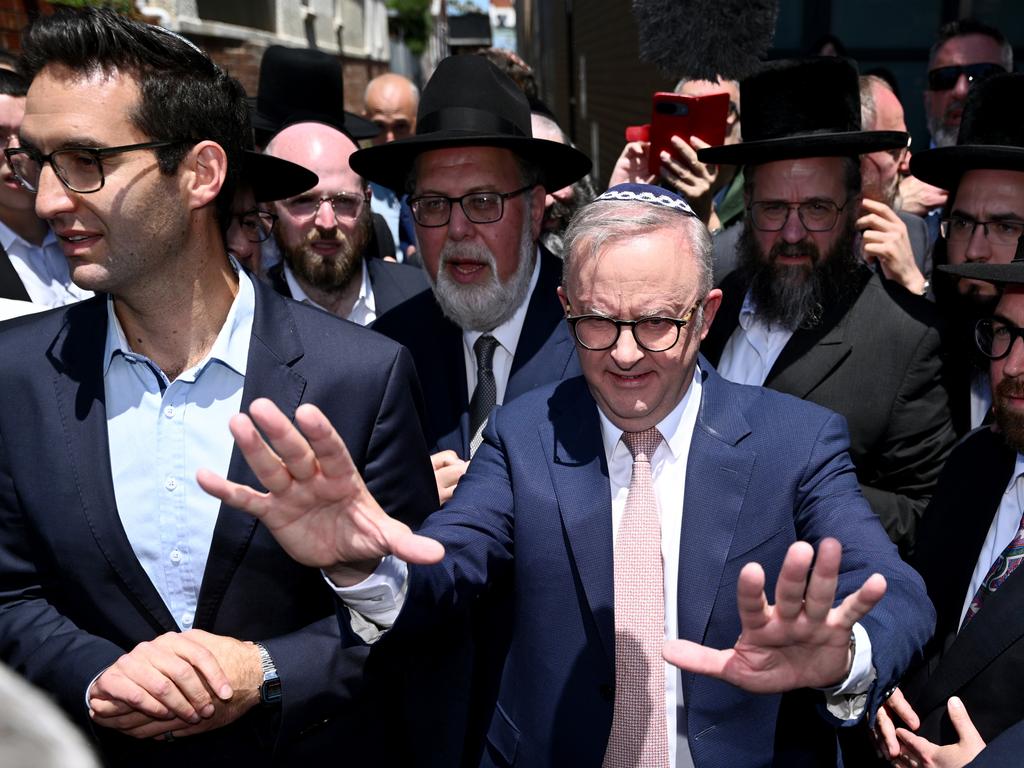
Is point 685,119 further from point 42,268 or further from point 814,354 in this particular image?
point 42,268

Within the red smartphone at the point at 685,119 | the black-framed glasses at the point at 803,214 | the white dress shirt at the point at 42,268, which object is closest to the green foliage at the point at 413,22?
the white dress shirt at the point at 42,268

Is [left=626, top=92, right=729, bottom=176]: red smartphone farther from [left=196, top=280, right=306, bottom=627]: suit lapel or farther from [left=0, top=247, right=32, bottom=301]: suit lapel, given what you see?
[left=0, top=247, right=32, bottom=301]: suit lapel

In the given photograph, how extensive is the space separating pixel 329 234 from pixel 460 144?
121 cm

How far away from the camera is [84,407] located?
2.38 meters

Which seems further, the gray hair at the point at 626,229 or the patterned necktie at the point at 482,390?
the patterned necktie at the point at 482,390

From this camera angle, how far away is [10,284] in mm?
4270

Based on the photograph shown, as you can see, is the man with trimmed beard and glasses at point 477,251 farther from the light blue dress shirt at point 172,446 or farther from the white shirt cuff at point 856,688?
the white shirt cuff at point 856,688

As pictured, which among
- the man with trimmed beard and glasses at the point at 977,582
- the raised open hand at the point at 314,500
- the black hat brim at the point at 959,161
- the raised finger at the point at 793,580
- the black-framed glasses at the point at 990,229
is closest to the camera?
the raised finger at the point at 793,580

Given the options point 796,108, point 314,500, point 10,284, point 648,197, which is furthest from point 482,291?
point 10,284

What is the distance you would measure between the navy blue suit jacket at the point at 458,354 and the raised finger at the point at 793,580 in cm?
151

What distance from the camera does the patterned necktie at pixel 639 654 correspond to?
91.4 inches

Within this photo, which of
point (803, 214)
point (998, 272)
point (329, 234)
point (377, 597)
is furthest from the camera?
point (329, 234)

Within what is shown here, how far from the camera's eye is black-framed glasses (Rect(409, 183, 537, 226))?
11.5ft

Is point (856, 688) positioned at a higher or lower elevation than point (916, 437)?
lower
